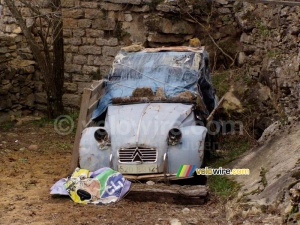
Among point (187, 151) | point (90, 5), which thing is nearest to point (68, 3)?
point (90, 5)

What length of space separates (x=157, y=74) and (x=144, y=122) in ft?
4.73

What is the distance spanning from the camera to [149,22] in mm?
13844

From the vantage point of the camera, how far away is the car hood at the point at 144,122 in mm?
8656

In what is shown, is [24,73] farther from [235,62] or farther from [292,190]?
[292,190]

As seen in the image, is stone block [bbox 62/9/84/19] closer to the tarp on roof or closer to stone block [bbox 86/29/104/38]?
stone block [bbox 86/29/104/38]

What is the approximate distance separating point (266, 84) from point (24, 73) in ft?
18.4

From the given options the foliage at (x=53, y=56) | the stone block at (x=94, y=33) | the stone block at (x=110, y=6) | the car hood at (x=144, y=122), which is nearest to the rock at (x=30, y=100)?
the foliage at (x=53, y=56)

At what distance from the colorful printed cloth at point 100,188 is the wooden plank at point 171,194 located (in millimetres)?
133

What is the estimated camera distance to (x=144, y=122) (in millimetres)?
8914

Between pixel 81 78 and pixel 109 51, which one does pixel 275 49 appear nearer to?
pixel 109 51

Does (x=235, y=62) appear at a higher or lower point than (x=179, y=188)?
higher

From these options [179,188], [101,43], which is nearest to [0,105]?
[101,43]

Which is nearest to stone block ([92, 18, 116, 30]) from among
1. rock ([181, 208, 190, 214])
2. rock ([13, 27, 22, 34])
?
rock ([13, 27, 22, 34])

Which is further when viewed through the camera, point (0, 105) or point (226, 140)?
point (0, 105)
